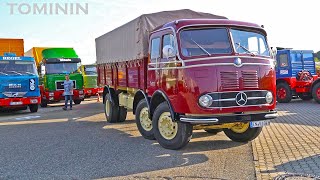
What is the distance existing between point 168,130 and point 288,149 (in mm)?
2453

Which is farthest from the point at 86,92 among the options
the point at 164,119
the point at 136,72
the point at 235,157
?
the point at 235,157

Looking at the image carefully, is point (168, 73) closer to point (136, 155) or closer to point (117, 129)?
point (136, 155)

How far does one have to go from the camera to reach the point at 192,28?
7.39m

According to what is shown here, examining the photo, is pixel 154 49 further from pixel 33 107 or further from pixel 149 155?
pixel 33 107

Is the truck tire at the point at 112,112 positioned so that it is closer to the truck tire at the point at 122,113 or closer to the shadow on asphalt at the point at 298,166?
the truck tire at the point at 122,113

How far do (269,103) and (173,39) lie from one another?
7.64 ft

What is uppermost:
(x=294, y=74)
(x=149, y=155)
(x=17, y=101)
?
(x=294, y=74)

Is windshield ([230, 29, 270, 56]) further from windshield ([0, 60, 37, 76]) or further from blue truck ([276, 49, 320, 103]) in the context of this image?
windshield ([0, 60, 37, 76])

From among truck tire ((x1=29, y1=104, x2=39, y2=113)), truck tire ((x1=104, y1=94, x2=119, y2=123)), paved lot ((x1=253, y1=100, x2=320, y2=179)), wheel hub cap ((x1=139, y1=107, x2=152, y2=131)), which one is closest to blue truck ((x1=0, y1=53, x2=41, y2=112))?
truck tire ((x1=29, y1=104, x2=39, y2=113))

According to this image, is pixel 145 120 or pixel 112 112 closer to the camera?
pixel 145 120

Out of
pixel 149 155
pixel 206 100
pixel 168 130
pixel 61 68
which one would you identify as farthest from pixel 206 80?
pixel 61 68

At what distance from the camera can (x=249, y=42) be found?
7.57m

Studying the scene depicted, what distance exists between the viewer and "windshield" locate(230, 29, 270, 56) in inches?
291

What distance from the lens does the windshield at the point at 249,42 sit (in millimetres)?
7383
